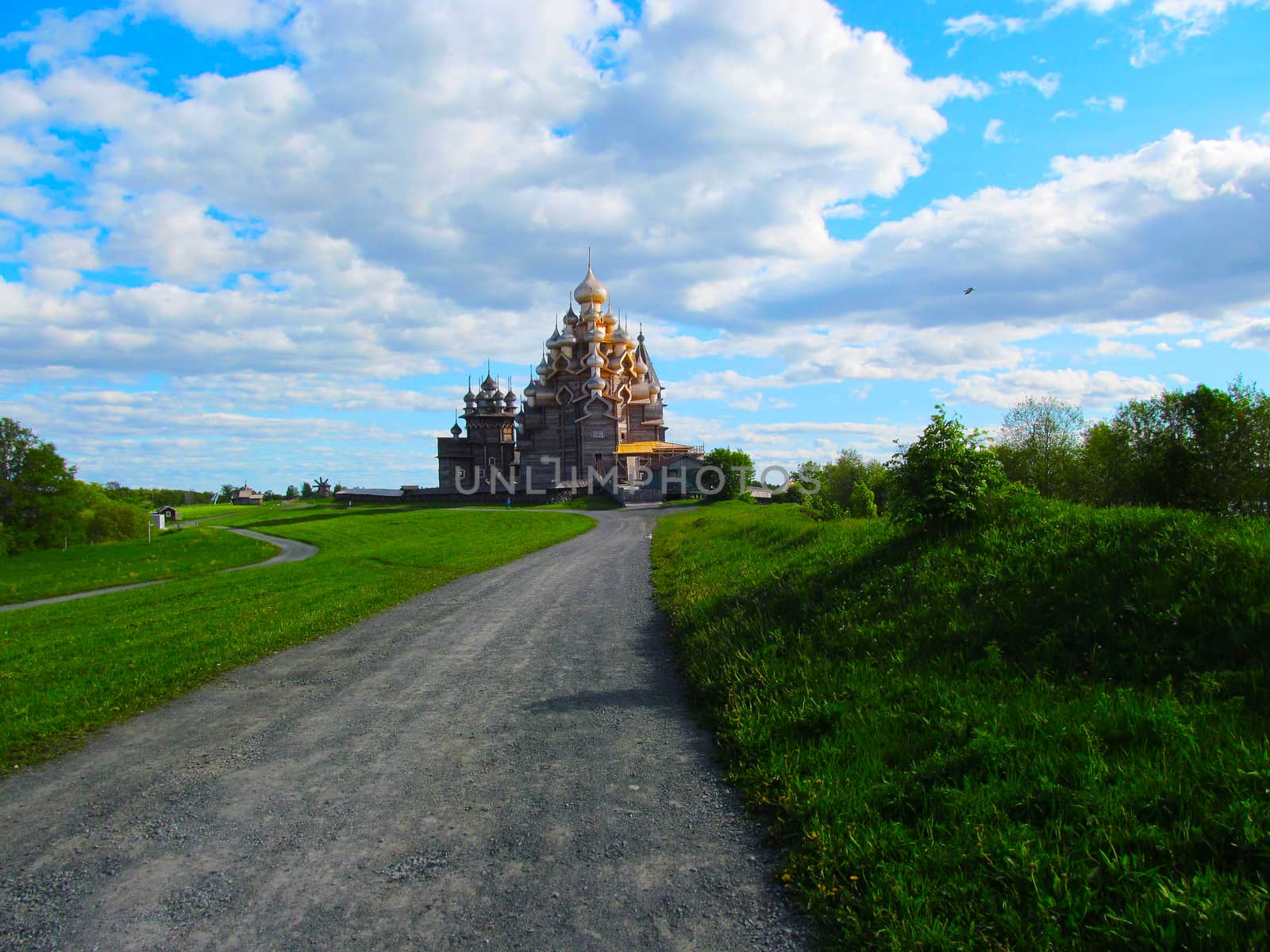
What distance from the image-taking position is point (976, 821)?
4.54 m

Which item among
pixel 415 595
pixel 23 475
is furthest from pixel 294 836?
pixel 23 475

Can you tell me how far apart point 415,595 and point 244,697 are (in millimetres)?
8582

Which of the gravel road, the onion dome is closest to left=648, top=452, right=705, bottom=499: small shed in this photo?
the onion dome

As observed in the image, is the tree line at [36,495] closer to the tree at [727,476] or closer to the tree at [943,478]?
the tree at [727,476]

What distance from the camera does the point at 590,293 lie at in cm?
8119

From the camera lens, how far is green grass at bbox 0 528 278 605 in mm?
29467

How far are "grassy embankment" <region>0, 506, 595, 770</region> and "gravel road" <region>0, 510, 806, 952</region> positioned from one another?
72 cm

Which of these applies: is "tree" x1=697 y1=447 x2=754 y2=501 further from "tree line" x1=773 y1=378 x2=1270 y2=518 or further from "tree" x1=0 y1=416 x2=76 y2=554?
"tree" x1=0 y1=416 x2=76 y2=554

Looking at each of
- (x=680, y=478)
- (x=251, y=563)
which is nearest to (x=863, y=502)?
(x=251, y=563)

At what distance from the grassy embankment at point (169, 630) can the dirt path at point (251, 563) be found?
3.97m

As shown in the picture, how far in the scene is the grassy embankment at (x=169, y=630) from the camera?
816cm

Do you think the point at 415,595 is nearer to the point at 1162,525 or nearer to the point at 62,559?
the point at 1162,525

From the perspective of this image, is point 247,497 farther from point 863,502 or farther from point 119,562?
point 863,502

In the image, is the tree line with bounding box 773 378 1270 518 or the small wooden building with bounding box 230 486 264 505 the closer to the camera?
the tree line with bounding box 773 378 1270 518
